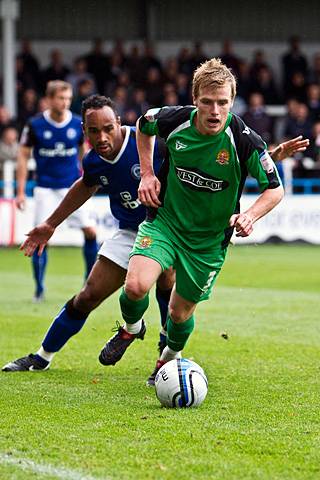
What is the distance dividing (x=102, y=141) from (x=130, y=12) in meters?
Result: 21.2

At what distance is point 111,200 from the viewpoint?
7344 mm

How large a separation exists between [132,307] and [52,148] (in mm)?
6322

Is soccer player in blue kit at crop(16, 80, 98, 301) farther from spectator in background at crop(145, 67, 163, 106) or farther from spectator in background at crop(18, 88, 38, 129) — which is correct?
spectator in background at crop(145, 67, 163, 106)

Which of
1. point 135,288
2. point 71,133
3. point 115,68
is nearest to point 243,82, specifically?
point 115,68

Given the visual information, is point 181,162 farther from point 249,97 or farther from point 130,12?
point 130,12

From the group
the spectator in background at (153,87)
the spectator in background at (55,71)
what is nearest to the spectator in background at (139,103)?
the spectator in background at (153,87)

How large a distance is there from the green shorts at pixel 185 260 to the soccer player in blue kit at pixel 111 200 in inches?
18.4

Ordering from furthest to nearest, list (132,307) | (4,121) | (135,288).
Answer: (4,121) < (132,307) < (135,288)

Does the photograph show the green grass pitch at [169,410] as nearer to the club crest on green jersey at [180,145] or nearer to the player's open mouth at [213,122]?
the club crest on green jersey at [180,145]

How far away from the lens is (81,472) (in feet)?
15.2

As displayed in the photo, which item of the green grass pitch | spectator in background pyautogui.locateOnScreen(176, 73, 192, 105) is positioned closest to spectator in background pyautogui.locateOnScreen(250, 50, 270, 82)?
spectator in background pyautogui.locateOnScreen(176, 73, 192, 105)

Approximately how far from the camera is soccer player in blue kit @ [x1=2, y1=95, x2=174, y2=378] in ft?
22.6

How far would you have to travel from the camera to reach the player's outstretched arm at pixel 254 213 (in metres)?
5.98

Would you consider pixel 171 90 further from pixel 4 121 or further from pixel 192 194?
pixel 192 194
